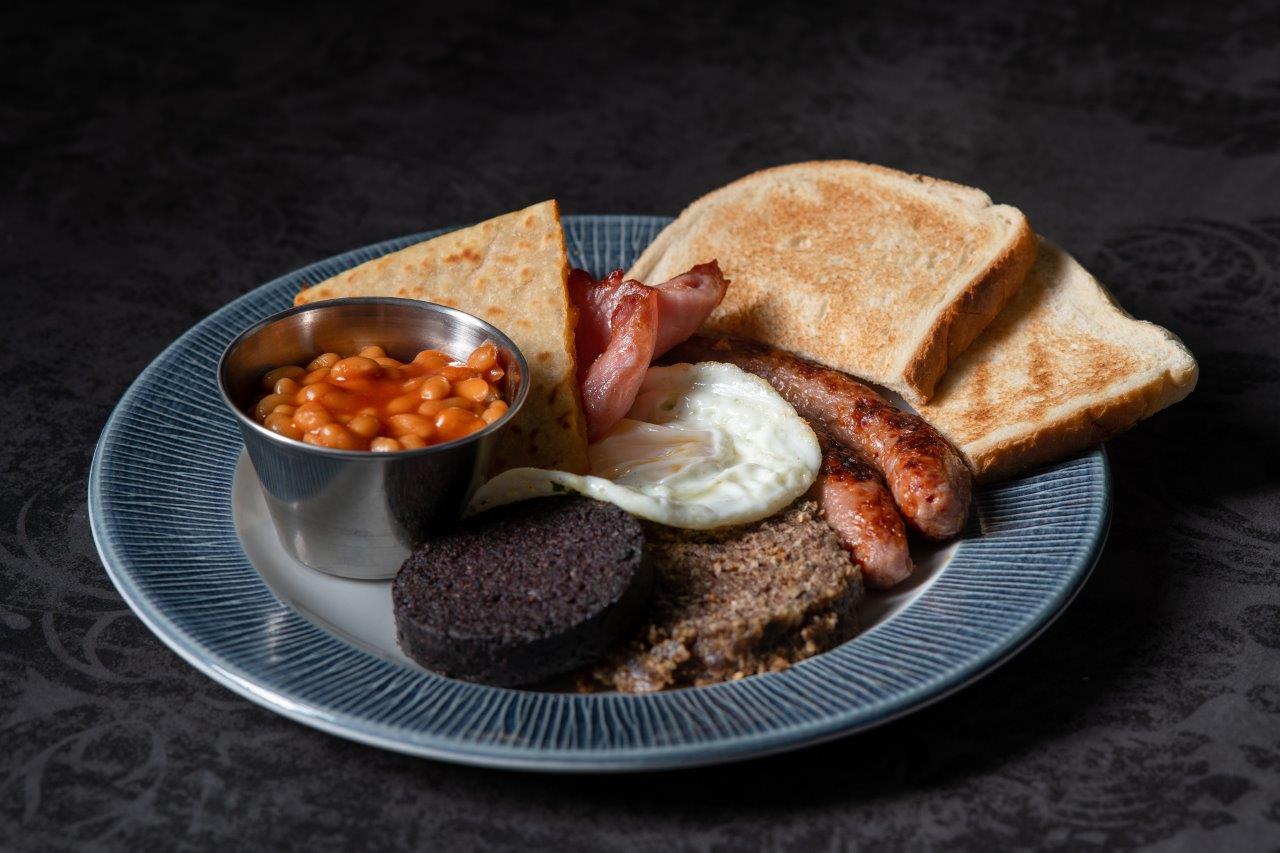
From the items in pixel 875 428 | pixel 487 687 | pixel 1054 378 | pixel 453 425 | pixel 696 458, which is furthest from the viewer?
pixel 1054 378

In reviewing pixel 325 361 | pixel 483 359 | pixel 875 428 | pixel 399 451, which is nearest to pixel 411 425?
pixel 399 451

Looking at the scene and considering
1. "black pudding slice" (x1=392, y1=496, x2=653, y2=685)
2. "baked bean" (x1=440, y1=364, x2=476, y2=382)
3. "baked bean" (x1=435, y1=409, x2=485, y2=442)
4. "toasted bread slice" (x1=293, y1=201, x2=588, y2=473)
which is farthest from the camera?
"toasted bread slice" (x1=293, y1=201, x2=588, y2=473)

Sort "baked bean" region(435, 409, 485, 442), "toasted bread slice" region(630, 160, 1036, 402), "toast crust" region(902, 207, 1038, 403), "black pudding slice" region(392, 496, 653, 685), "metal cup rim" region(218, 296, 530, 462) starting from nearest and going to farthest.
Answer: "black pudding slice" region(392, 496, 653, 685), "metal cup rim" region(218, 296, 530, 462), "baked bean" region(435, 409, 485, 442), "toast crust" region(902, 207, 1038, 403), "toasted bread slice" region(630, 160, 1036, 402)

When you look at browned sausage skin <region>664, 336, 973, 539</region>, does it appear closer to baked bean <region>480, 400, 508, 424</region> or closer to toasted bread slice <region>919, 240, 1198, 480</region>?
toasted bread slice <region>919, 240, 1198, 480</region>

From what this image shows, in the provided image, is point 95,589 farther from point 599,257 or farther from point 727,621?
point 599,257

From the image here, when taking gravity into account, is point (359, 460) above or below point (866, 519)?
above

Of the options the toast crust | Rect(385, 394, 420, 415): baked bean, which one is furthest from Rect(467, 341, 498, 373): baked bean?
the toast crust

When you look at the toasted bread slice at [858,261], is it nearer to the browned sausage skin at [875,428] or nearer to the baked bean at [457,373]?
the browned sausage skin at [875,428]

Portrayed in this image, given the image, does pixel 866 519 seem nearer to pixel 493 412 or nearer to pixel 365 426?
pixel 493 412
